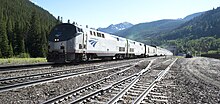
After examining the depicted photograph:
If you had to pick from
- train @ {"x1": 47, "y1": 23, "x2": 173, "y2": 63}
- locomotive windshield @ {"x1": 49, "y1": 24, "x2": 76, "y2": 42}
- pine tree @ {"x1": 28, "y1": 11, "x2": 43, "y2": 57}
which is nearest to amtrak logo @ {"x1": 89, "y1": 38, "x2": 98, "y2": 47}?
train @ {"x1": 47, "y1": 23, "x2": 173, "y2": 63}

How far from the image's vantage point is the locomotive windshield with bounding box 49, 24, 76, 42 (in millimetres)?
19861

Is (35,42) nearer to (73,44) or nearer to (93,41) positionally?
(93,41)

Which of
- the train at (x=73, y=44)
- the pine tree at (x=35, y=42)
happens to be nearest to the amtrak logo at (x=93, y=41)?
the train at (x=73, y=44)

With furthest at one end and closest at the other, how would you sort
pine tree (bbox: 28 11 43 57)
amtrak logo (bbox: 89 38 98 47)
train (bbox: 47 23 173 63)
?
pine tree (bbox: 28 11 43 57)
amtrak logo (bbox: 89 38 98 47)
train (bbox: 47 23 173 63)

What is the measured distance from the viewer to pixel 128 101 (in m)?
7.52

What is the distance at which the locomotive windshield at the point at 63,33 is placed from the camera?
19.9 meters

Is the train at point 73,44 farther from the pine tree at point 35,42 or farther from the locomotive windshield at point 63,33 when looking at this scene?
the pine tree at point 35,42

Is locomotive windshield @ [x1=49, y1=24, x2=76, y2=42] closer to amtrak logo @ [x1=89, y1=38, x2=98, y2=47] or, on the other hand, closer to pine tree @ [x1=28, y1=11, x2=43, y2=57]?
amtrak logo @ [x1=89, y1=38, x2=98, y2=47]

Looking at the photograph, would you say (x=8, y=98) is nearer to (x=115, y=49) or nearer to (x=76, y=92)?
(x=76, y=92)

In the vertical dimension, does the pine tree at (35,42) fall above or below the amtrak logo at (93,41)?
above

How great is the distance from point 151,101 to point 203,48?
188412 mm

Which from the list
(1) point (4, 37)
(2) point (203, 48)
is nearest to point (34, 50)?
(1) point (4, 37)

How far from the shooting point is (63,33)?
66.5ft

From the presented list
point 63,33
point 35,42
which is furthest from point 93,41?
point 35,42
